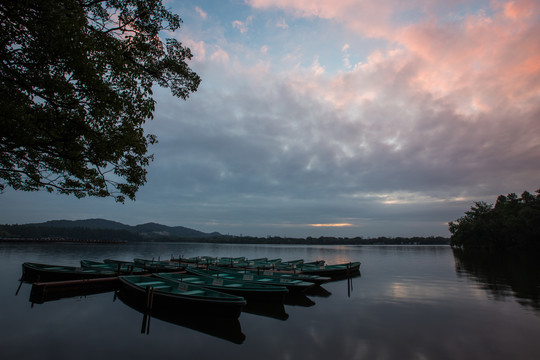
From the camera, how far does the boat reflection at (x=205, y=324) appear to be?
1341 centimetres

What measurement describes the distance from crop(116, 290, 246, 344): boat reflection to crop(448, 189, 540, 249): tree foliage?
78.0m

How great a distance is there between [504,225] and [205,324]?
9451 centimetres

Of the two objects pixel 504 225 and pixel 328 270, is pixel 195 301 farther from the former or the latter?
pixel 504 225

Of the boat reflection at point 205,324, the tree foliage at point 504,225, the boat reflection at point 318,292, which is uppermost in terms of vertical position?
the tree foliage at point 504,225

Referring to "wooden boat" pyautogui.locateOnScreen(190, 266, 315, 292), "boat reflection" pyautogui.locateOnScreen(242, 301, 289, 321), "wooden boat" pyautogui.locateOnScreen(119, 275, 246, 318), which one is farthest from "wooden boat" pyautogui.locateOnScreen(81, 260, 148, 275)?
"boat reflection" pyautogui.locateOnScreen(242, 301, 289, 321)

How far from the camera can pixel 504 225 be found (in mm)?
75625

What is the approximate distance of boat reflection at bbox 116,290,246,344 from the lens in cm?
1341

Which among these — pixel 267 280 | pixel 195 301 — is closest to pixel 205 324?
pixel 195 301

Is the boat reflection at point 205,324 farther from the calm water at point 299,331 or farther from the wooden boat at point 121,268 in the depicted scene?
the wooden boat at point 121,268

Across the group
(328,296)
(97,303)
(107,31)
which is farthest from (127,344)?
(328,296)

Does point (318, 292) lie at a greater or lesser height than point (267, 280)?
lesser

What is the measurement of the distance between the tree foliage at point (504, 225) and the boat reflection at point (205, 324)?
77972 mm

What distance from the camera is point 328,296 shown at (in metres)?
23.2

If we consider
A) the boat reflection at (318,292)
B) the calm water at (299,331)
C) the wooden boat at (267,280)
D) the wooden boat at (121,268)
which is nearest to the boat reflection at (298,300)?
the calm water at (299,331)
